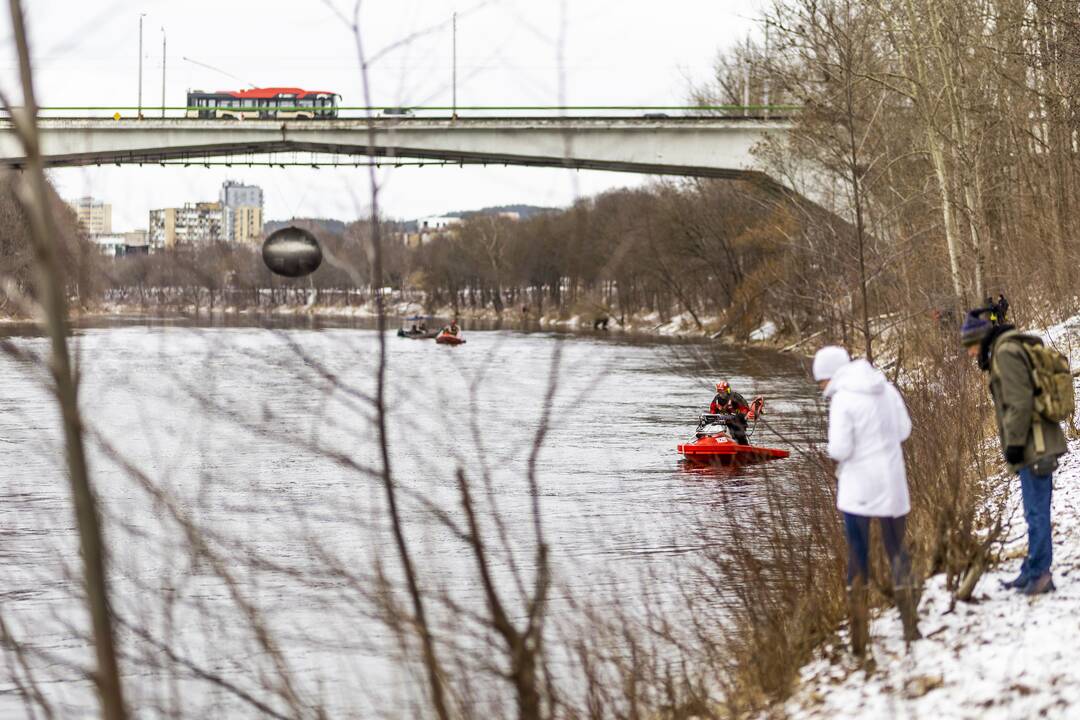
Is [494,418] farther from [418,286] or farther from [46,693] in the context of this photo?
[418,286]

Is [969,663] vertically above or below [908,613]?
below

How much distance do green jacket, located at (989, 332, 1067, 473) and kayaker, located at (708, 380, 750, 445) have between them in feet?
46.2

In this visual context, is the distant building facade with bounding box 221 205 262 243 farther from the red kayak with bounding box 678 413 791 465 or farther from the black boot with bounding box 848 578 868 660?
the red kayak with bounding box 678 413 791 465

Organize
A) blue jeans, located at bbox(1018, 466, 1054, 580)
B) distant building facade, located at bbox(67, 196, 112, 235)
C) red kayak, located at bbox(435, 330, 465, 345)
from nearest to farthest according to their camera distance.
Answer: distant building facade, located at bbox(67, 196, 112, 235)
blue jeans, located at bbox(1018, 466, 1054, 580)
red kayak, located at bbox(435, 330, 465, 345)

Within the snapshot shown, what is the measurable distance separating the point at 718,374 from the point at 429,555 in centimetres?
2616

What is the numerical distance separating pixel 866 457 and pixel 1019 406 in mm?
1145

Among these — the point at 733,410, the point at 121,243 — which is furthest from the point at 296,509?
the point at 733,410

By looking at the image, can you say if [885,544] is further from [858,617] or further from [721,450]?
[721,450]

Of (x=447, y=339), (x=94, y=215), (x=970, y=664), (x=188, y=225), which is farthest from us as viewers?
(x=447, y=339)

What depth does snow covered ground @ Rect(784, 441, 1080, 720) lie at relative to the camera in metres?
6.44

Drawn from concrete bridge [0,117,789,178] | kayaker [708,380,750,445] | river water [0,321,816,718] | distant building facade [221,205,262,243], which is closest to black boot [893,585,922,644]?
river water [0,321,816,718]

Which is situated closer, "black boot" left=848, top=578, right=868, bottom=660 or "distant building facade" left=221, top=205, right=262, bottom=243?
"distant building facade" left=221, top=205, right=262, bottom=243

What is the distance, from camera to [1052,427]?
788 centimetres

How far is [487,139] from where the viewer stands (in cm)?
4878
